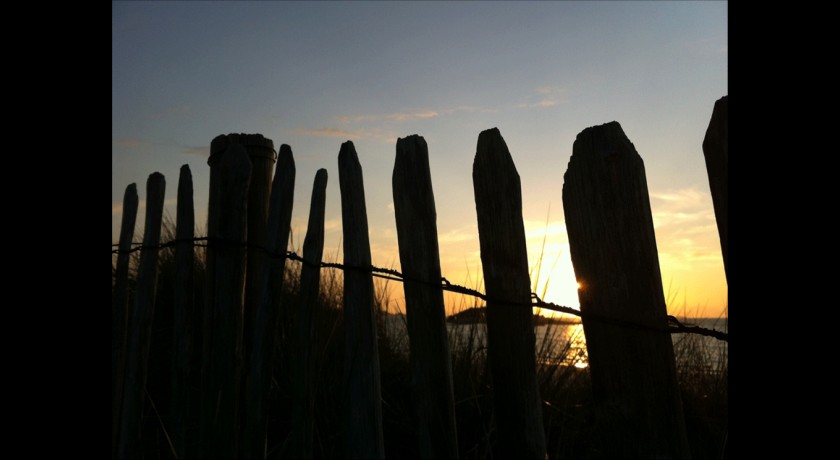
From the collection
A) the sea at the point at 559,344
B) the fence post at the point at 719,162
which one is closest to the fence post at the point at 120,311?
the sea at the point at 559,344

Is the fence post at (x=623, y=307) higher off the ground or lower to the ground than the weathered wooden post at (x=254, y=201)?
lower

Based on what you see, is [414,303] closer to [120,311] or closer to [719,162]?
[719,162]

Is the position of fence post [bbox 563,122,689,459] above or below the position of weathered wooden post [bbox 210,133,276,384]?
below

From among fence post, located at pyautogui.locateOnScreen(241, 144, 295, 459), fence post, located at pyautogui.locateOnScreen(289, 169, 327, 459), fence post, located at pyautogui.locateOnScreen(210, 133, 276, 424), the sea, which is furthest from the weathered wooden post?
the sea

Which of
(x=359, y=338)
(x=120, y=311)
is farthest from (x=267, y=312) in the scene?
(x=120, y=311)

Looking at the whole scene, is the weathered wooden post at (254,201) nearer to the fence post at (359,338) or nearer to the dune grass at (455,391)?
the dune grass at (455,391)

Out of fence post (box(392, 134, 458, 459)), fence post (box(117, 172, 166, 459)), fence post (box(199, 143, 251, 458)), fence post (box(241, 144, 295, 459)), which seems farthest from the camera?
fence post (box(117, 172, 166, 459))

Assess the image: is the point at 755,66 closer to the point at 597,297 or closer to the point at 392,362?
the point at 597,297

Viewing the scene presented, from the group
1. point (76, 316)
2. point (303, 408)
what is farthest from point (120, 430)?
point (76, 316)

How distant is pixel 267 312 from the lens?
246 centimetres

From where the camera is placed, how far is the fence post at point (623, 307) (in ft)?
5.26

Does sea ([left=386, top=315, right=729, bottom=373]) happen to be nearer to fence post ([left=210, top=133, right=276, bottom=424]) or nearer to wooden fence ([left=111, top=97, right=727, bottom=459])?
wooden fence ([left=111, top=97, right=727, bottom=459])

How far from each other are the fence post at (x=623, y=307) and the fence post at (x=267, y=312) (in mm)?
1263

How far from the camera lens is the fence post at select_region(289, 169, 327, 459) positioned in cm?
226
